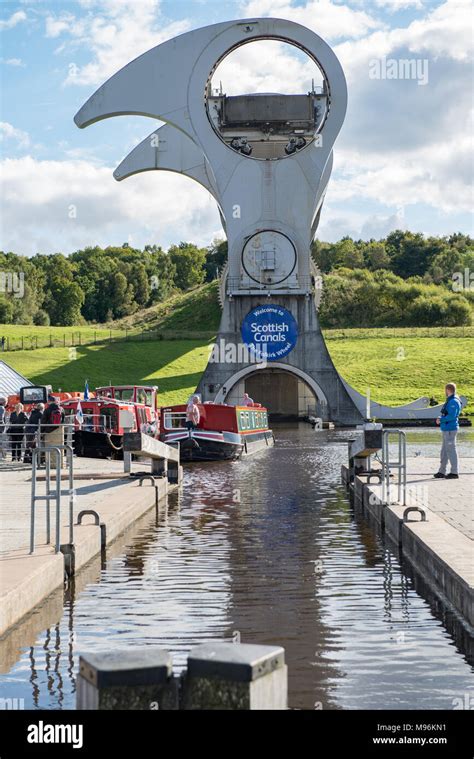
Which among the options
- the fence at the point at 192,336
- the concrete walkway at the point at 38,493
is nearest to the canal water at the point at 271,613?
the concrete walkway at the point at 38,493

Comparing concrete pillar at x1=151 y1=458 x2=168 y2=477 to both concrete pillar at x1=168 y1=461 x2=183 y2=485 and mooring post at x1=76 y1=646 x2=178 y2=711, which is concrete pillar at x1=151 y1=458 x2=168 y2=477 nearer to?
concrete pillar at x1=168 y1=461 x2=183 y2=485

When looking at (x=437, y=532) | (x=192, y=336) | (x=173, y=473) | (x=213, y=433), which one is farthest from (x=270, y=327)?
(x=437, y=532)

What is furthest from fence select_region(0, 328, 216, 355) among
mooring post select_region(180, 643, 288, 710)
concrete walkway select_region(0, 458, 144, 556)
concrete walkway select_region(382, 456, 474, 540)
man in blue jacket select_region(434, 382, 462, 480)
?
mooring post select_region(180, 643, 288, 710)

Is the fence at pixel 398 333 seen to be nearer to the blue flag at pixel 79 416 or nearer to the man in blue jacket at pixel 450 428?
the blue flag at pixel 79 416

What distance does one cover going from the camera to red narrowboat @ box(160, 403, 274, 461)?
3306cm

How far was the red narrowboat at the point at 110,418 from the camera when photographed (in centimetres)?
3134

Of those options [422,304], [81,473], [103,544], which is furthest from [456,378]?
[103,544]

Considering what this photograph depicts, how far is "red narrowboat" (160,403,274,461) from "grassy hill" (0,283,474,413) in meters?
24.2

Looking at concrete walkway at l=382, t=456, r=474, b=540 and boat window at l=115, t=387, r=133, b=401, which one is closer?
concrete walkway at l=382, t=456, r=474, b=540

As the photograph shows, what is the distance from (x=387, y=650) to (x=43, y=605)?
3.66 meters

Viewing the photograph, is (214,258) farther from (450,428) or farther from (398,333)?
(450,428)

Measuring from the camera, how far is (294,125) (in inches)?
2109

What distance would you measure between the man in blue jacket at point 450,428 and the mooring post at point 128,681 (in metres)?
14.8
